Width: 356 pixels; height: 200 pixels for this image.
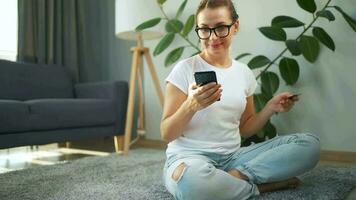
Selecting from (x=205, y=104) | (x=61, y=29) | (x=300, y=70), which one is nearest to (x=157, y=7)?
(x=61, y=29)

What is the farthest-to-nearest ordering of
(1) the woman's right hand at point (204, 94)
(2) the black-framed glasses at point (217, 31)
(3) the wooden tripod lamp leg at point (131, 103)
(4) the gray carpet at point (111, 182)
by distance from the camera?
(3) the wooden tripod lamp leg at point (131, 103), (4) the gray carpet at point (111, 182), (2) the black-framed glasses at point (217, 31), (1) the woman's right hand at point (204, 94)

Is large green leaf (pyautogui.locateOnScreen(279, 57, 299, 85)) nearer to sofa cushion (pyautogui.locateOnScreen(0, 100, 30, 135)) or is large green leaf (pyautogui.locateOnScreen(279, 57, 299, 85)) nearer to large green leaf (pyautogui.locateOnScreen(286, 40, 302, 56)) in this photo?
large green leaf (pyautogui.locateOnScreen(286, 40, 302, 56))

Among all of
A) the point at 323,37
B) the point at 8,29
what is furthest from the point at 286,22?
the point at 8,29

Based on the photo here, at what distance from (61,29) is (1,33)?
444 mm

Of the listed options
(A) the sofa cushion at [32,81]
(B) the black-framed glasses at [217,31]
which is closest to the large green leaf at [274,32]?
(B) the black-framed glasses at [217,31]

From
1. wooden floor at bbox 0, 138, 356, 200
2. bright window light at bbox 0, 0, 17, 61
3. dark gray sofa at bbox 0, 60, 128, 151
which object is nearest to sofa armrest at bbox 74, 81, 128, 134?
dark gray sofa at bbox 0, 60, 128, 151

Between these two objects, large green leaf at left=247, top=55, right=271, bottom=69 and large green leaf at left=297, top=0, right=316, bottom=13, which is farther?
large green leaf at left=247, top=55, right=271, bottom=69

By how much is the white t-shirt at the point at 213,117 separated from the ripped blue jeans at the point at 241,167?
0.03m

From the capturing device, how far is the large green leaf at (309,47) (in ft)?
5.90

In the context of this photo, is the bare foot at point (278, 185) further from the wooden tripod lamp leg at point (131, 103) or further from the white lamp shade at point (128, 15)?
the white lamp shade at point (128, 15)

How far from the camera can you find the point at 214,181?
96cm

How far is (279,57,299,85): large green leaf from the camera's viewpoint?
6.10 ft

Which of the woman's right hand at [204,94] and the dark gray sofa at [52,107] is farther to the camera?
the dark gray sofa at [52,107]

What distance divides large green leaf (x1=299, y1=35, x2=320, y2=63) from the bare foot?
0.80 metres
